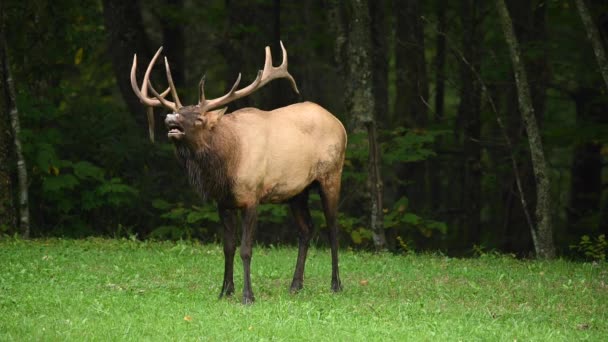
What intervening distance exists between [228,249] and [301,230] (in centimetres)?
119

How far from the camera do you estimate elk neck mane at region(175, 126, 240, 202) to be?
10688 mm

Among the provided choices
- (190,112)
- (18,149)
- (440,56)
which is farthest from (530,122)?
(440,56)

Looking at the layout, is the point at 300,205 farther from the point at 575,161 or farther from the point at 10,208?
the point at 575,161

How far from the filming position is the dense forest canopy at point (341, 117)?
1694 centimetres

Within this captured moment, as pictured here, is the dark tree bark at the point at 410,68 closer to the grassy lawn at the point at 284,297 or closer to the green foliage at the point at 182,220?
the green foliage at the point at 182,220

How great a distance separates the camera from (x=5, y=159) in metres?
15.8

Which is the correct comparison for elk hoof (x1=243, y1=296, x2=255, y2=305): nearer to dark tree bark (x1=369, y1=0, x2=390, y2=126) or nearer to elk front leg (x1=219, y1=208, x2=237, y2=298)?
elk front leg (x1=219, y1=208, x2=237, y2=298)

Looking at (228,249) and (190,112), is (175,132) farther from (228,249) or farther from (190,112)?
(228,249)

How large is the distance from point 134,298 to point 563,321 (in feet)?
13.7

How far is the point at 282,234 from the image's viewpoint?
19547mm

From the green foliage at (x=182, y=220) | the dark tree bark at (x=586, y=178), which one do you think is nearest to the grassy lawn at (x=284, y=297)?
the green foliage at (x=182, y=220)

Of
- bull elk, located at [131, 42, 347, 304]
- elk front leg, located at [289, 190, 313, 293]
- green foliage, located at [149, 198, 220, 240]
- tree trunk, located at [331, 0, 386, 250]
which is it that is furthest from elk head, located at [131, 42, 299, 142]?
green foliage, located at [149, 198, 220, 240]

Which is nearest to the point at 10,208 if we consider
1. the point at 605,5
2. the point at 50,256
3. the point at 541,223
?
the point at 50,256

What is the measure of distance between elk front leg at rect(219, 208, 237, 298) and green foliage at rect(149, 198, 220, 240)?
6.08 metres
